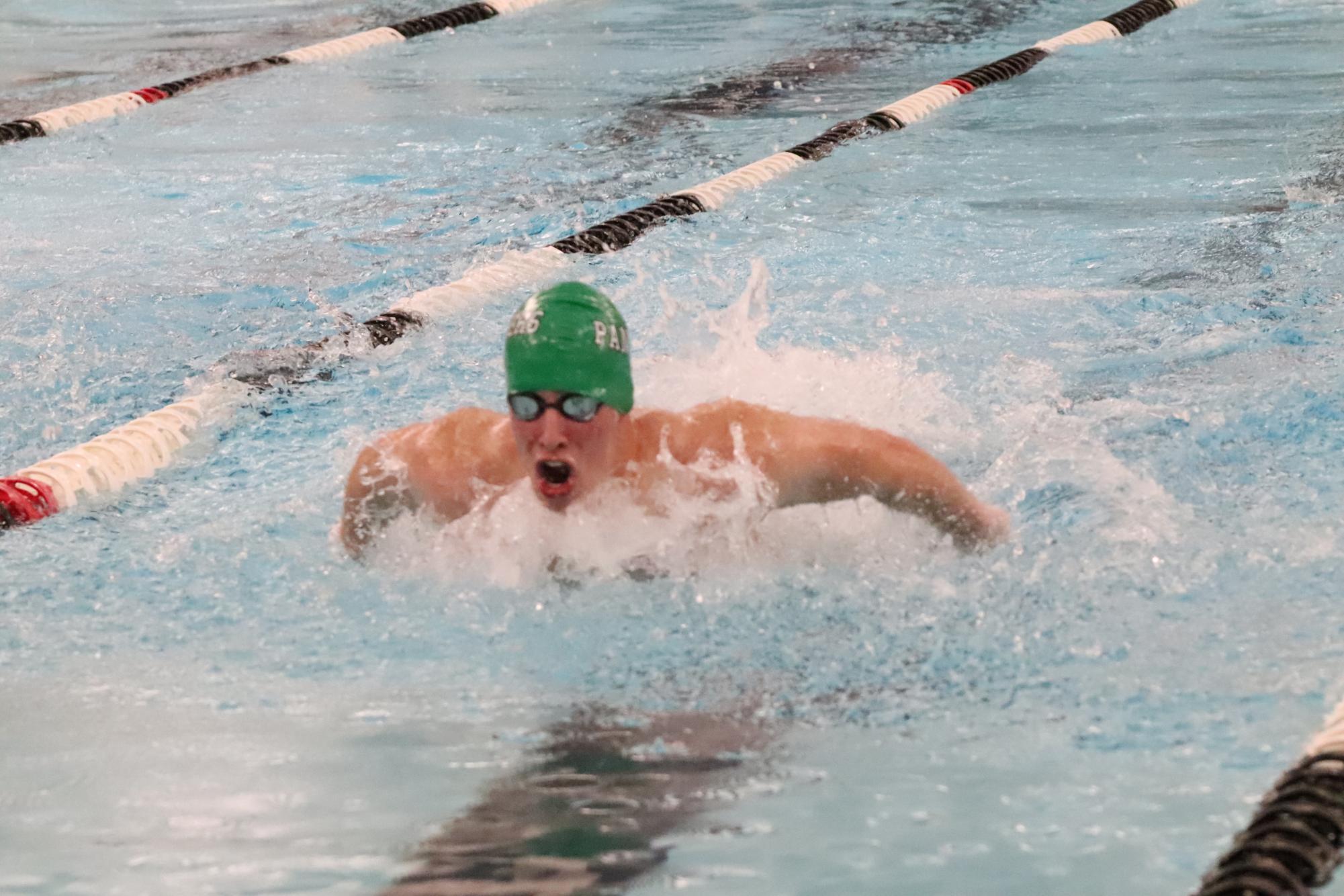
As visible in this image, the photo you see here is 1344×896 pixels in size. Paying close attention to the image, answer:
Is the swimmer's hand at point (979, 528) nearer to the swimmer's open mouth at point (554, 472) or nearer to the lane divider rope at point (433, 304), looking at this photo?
the swimmer's open mouth at point (554, 472)

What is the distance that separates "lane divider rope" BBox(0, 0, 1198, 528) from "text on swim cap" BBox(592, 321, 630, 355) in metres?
1.34

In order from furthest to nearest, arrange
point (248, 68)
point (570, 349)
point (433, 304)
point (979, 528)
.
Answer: point (248, 68), point (433, 304), point (979, 528), point (570, 349)

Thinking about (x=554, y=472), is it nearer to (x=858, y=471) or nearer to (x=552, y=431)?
(x=552, y=431)

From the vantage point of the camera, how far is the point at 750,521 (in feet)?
9.96

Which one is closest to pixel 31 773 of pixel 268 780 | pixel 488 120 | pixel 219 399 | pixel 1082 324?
pixel 268 780

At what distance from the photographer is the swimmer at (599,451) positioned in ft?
9.45

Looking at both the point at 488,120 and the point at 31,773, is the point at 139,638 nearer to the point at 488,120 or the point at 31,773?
the point at 31,773

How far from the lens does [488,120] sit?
7.14 meters

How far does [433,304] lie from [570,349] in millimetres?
2067

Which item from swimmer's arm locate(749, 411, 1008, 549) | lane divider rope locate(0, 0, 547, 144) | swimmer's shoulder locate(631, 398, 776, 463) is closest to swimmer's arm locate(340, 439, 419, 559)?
swimmer's shoulder locate(631, 398, 776, 463)

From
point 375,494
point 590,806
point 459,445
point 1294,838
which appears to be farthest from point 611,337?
point 1294,838

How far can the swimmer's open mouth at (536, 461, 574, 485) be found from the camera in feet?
9.49

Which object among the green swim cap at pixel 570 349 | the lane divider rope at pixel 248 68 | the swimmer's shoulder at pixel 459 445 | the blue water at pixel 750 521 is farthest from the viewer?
the lane divider rope at pixel 248 68

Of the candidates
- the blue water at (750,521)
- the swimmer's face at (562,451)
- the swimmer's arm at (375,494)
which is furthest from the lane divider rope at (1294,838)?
the swimmer's arm at (375,494)
